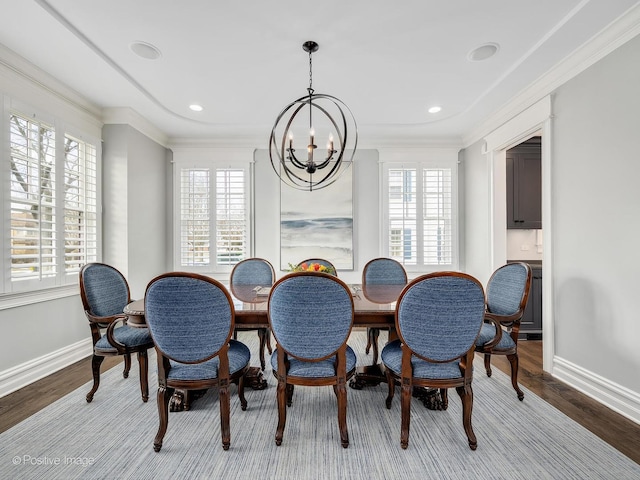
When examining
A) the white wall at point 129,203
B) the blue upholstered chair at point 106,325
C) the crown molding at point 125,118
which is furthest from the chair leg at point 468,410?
the crown molding at point 125,118

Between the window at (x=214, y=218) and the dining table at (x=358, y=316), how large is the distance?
177 centimetres

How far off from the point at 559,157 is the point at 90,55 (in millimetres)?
3952

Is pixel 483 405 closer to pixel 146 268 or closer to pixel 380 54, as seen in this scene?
pixel 380 54

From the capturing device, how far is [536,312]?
3.70m

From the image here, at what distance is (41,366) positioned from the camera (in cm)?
275

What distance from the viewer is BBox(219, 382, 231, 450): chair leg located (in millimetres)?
1755

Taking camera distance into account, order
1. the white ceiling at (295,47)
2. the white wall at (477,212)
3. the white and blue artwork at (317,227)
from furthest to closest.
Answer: the white and blue artwork at (317,227) → the white wall at (477,212) → the white ceiling at (295,47)

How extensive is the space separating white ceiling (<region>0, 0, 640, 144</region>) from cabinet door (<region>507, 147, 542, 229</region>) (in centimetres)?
77

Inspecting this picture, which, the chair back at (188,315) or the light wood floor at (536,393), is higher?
the chair back at (188,315)

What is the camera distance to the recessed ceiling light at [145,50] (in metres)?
2.38

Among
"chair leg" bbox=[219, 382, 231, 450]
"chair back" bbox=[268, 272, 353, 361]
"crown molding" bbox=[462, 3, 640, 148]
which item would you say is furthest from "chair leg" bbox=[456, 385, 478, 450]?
"crown molding" bbox=[462, 3, 640, 148]

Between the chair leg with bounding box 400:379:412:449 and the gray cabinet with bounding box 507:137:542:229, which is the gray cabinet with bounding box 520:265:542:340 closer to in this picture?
the gray cabinet with bounding box 507:137:542:229

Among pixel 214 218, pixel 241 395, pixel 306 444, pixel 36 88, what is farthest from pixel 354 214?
pixel 36 88

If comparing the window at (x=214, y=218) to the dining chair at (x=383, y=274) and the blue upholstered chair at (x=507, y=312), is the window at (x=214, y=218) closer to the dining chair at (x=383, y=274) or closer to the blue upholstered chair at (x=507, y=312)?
the dining chair at (x=383, y=274)
